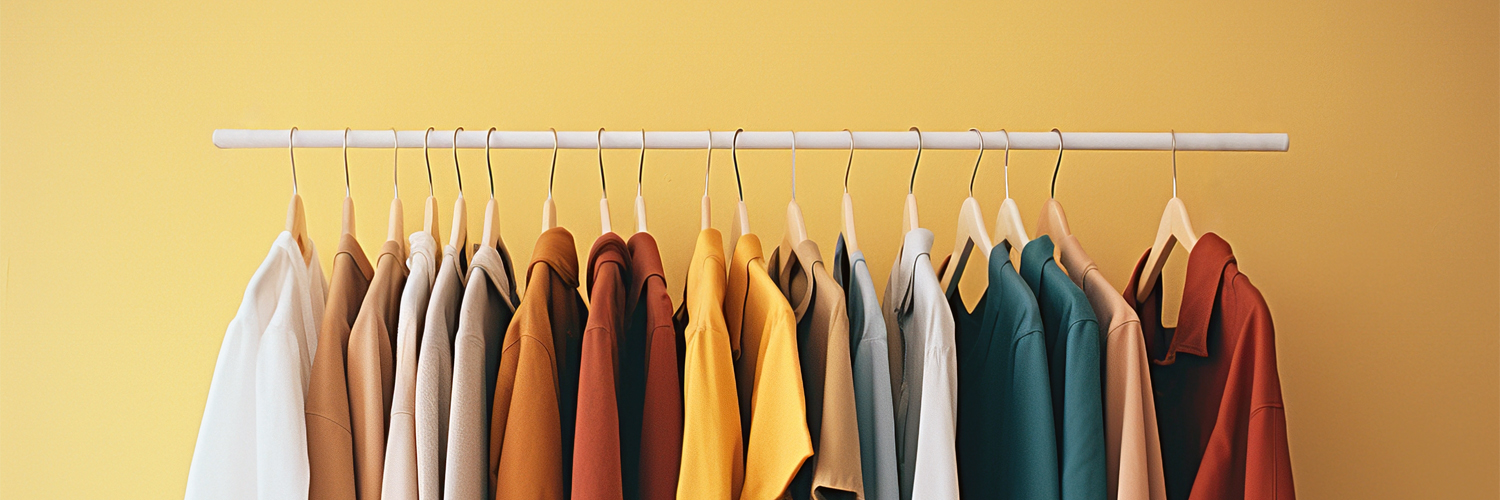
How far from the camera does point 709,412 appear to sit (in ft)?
3.11

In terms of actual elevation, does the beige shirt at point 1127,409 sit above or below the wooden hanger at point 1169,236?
below

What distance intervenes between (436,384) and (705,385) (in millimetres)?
272

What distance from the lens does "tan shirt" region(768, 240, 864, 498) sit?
3.09 ft

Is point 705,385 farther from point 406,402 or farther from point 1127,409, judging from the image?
point 1127,409

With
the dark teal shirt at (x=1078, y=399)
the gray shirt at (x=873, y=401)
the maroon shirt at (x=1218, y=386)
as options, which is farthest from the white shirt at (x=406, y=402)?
the maroon shirt at (x=1218, y=386)

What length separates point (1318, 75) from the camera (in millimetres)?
1666

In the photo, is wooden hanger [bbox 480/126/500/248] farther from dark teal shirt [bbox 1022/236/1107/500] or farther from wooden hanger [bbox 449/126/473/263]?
dark teal shirt [bbox 1022/236/1107/500]

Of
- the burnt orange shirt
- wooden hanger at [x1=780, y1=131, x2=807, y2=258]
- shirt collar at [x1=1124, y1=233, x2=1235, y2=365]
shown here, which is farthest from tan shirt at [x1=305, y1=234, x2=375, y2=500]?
shirt collar at [x1=1124, y1=233, x2=1235, y2=365]

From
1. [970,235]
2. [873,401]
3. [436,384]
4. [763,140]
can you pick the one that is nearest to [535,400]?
[436,384]

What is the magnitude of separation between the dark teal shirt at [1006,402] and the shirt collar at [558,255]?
0.46 m

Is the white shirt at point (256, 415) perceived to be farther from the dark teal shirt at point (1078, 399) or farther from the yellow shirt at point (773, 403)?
the dark teal shirt at point (1078, 399)

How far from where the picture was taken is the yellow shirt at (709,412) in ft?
3.05

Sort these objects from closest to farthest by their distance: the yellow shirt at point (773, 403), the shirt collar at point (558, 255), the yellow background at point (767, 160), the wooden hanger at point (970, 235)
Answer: the yellow shirt at point (773, 403)
the shirt collar at point (558, 255)
the wooden hanger at point (970, 235)
the yellow background at point (767, 160)

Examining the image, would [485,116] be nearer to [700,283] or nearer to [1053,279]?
[700,283]
